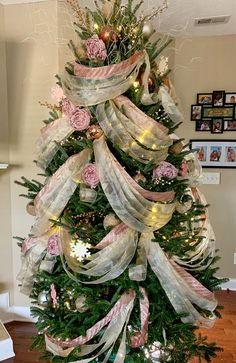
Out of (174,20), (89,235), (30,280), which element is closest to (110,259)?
(89,235)

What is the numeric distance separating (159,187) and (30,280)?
0.64m

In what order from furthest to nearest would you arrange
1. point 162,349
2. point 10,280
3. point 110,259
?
point 10,280
point 162,349
point 110,259

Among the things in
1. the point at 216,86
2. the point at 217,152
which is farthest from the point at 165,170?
the point at 216,86

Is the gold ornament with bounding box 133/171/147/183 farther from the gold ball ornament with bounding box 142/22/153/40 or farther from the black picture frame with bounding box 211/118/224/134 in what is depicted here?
the black picture frame with bounding box 211/118/224/134

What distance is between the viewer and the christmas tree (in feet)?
3.69

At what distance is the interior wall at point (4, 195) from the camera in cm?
238

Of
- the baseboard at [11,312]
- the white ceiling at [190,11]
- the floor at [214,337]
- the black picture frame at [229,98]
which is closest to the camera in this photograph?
the floor at [214,337]

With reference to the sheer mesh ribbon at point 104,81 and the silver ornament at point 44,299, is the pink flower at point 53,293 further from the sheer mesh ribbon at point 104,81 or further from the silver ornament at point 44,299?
the sheer mesh ribbon at point 104,81

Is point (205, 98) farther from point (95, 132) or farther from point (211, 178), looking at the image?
point (95, 132)

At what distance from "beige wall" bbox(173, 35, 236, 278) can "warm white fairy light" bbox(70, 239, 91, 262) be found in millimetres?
2304

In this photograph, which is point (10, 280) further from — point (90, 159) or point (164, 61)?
point (164, 61)

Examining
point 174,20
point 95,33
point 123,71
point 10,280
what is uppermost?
point 174,20

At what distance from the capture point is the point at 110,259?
1.11 metres

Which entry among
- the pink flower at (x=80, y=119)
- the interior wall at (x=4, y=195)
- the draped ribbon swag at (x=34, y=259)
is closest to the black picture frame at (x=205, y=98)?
the interior wall at (x=4, y=195)
